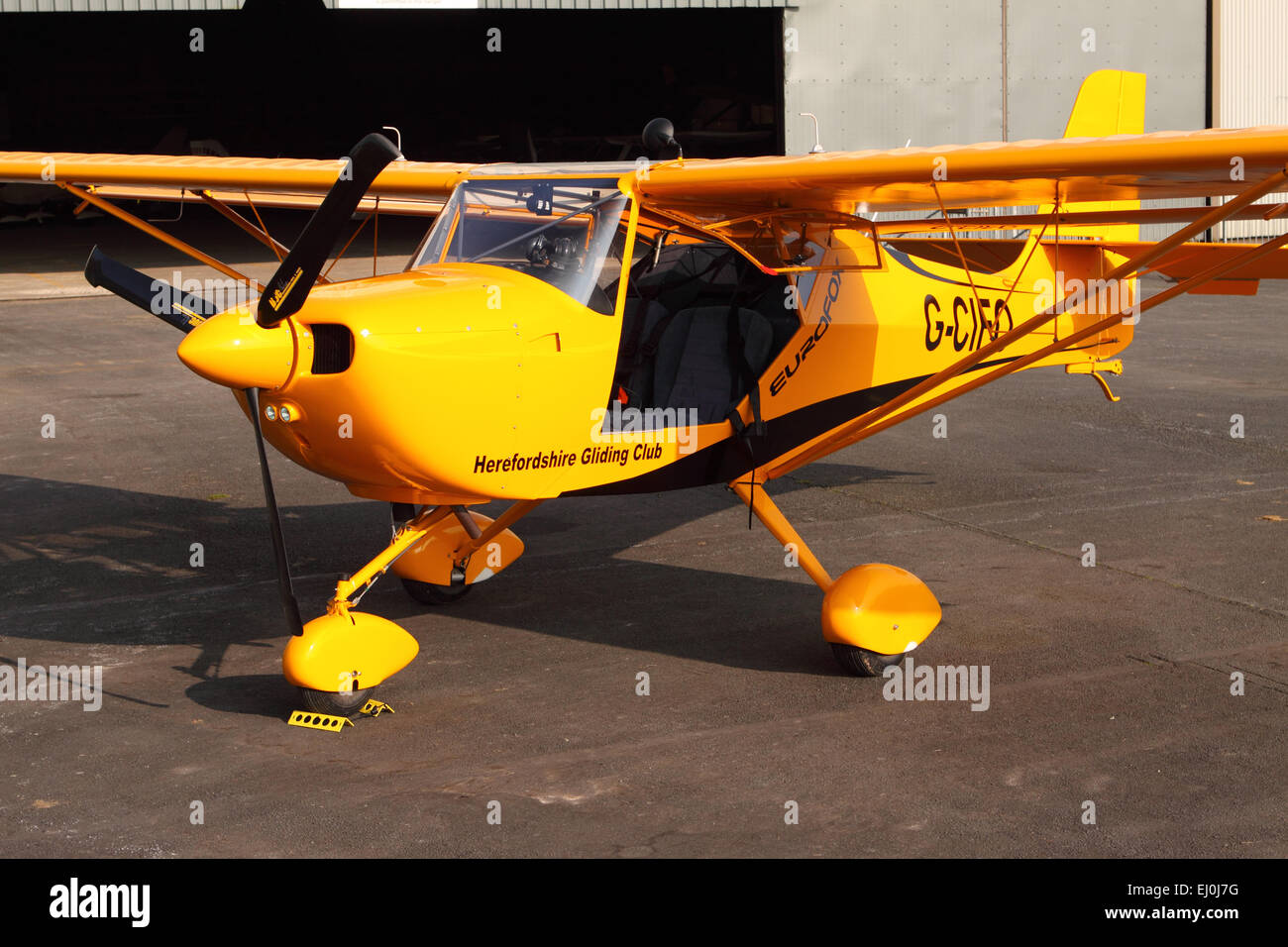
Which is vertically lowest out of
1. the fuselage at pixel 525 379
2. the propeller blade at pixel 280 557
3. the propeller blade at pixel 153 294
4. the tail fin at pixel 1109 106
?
the propeller blade at pixel 280 557

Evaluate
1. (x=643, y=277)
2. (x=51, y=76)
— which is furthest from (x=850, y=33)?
(x=51, y=76)

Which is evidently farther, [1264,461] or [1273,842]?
[1264,461]

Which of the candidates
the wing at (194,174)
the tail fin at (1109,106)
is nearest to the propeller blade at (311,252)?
the wing at (194,174)

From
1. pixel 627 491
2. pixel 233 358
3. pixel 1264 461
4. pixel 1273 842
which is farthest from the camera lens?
pixel 1264 461

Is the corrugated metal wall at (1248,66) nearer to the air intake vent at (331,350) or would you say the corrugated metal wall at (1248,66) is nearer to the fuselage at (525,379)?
the fuselage at (525,379)

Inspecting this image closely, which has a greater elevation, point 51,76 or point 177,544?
point 51,76

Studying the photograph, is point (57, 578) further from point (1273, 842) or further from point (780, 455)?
point (1273, 842)

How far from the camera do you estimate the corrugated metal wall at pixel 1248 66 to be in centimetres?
2495

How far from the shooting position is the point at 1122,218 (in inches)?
312

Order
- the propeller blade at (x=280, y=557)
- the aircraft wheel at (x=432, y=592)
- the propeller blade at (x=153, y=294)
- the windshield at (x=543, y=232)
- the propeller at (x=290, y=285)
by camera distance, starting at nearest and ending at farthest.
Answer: the propeller at (x=290, y=285) < the propeller blade at (x=280, y=557) < the windshield at (x=543, y=232) < the propeller blade at (x=153, y=294) < the aircraft wheel at (x=432, y=592)

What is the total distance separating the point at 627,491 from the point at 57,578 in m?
3.86

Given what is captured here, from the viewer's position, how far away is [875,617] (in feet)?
21.3

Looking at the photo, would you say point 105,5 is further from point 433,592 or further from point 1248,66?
point 1248,66

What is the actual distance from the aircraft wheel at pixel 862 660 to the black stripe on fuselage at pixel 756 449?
1178 millimetres
